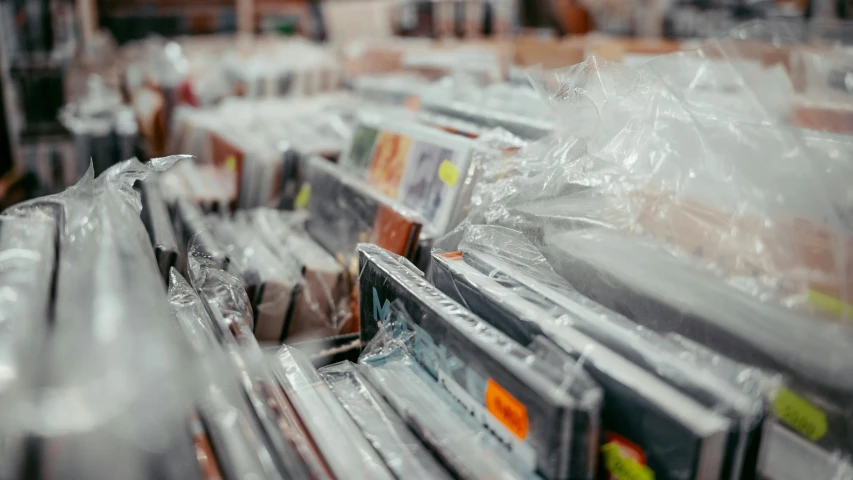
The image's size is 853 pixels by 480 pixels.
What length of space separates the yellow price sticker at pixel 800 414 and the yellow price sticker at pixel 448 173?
0.57 meters

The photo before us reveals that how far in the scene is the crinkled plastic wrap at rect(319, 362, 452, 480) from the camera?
0.56 meters

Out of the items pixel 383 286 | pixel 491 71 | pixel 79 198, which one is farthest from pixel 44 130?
pixel 383 286

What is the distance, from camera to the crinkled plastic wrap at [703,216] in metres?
0.54

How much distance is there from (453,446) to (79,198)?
520 millimetres

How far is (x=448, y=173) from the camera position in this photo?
39.5 inches

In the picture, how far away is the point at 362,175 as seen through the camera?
1243 millimetres

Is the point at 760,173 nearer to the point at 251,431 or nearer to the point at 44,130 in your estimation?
the point at 251,431

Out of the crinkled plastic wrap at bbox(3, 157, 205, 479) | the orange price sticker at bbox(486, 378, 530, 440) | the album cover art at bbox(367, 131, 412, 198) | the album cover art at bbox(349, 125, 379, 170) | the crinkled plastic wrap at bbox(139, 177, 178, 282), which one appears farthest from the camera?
the album cover art at bbox(349, 125, 379, 170)

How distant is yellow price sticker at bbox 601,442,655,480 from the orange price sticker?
0.23 ft

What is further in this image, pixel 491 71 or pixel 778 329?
pixel 491 71

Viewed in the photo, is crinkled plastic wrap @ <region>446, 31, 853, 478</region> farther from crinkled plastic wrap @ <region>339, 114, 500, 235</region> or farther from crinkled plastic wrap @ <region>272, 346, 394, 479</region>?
crinkled plastic wrap @ <region>272, 346, 394, 479</region>

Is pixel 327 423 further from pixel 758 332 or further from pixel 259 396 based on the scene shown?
pixel 758 332

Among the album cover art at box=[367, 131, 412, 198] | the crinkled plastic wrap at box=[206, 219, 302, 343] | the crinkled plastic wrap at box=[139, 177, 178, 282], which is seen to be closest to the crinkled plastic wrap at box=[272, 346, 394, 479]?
the crinkled plastic wrap at box=[139, 177, 178, 282]

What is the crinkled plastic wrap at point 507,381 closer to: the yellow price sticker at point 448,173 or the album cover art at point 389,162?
the yellow price sticker at point 448,173
